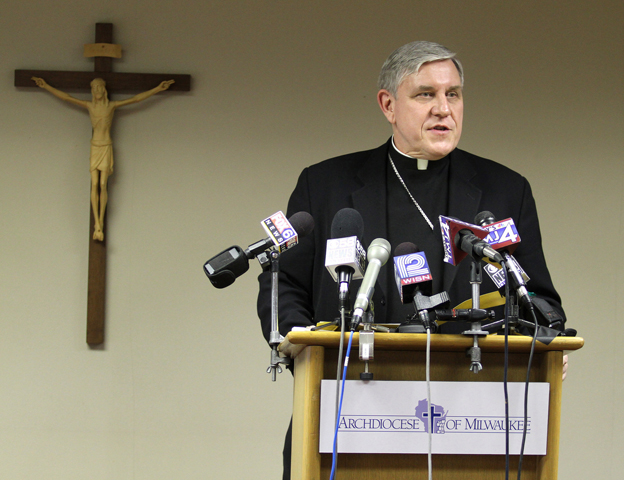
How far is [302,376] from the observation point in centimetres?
145

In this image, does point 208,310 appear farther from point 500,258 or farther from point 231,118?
point 500,258

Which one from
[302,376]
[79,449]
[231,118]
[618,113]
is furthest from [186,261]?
[302,376]

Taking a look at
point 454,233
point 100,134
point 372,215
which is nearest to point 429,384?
point 454,233

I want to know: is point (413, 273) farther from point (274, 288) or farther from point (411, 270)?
point (274, 288)

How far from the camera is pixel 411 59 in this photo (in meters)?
2.16

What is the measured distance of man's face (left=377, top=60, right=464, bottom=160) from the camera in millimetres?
2125

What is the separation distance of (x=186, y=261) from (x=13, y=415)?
1363 millimetres

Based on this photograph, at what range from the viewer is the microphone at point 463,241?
1.36 meters

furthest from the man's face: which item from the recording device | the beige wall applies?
the beige wall

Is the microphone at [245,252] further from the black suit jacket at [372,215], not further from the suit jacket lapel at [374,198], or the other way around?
the suit jacket lapel at [374,198]

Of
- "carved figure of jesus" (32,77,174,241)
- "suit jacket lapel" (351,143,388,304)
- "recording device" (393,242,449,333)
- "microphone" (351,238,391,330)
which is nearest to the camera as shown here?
"microphone" (351,238,391,330)

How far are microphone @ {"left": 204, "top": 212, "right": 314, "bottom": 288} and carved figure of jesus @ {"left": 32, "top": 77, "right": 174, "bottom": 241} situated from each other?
3.00 meters

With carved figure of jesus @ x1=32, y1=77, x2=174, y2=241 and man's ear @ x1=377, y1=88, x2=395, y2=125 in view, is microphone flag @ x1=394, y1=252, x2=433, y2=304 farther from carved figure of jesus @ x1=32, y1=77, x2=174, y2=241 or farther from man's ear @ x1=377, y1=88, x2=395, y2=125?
carved figure of jesus @ x1=32, y1=77, x2=174, y2=241

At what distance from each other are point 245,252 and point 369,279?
0.36 metres
